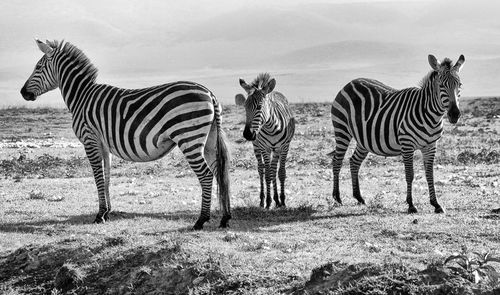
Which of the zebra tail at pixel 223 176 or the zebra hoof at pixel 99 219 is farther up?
the zebra tail at pixel 223 176

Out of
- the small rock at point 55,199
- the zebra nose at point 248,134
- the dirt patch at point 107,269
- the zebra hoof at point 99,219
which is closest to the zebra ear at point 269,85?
the zebra nose at point 248,134

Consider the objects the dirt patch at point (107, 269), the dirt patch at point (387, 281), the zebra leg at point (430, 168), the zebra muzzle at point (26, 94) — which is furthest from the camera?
the zebra muzzle at point (26, 94)

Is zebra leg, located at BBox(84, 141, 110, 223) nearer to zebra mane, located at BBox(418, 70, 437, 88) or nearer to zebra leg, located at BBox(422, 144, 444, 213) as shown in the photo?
zebra leg, located at BBox(422, 144, 444, 213)

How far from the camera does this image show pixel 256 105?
11.5m

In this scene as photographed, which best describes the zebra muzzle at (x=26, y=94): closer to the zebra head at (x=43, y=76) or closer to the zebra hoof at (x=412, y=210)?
the zebra head at (x=43, y=76)

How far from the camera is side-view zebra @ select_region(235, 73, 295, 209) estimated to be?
451 inches

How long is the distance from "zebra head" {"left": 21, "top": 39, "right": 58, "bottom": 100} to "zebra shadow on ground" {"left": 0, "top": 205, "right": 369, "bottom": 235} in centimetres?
243

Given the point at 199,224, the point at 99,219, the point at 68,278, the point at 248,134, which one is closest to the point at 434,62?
the point at 248,134

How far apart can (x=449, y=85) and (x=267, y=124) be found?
10.6 ft

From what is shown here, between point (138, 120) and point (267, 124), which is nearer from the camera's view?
point (138, 120)

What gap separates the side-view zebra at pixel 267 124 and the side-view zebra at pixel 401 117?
115 cm

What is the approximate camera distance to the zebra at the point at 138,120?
1032cm

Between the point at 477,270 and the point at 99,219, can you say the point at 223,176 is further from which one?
the point at 477,270

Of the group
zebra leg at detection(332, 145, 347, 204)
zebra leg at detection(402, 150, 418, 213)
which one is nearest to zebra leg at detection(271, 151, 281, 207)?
zebra leg at detection(332, 145, 347, 204)
